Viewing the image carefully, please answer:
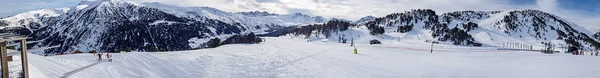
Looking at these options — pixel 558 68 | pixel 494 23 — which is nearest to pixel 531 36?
pixel 494 23

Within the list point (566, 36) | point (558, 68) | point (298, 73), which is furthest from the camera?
point (566, 36)

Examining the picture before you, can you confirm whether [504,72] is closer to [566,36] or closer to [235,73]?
[235,73]

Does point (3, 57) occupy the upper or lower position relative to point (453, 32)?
lower

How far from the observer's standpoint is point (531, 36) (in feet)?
581

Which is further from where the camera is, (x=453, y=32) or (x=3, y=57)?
(x=453, y=32)

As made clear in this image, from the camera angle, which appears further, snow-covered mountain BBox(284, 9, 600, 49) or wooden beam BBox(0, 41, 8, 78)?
snow-covered mountain BBox(284, 9, 600, 49)

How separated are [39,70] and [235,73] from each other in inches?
393

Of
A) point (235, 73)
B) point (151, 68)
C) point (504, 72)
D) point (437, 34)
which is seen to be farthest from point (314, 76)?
point (437, 34)

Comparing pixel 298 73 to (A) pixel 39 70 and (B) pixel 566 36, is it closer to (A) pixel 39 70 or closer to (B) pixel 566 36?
(A) pixel 39 70

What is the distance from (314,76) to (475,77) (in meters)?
10.0

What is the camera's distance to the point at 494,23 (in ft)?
654

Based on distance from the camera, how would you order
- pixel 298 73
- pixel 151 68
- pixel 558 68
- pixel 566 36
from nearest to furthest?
pixel 151 68 < pixel 298 73 < pixel 558 68 < pixel 566 36

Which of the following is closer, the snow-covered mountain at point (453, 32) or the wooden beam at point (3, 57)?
the wooden beam at point (3, 57)

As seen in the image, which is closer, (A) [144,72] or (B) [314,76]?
(A) [144,72]
